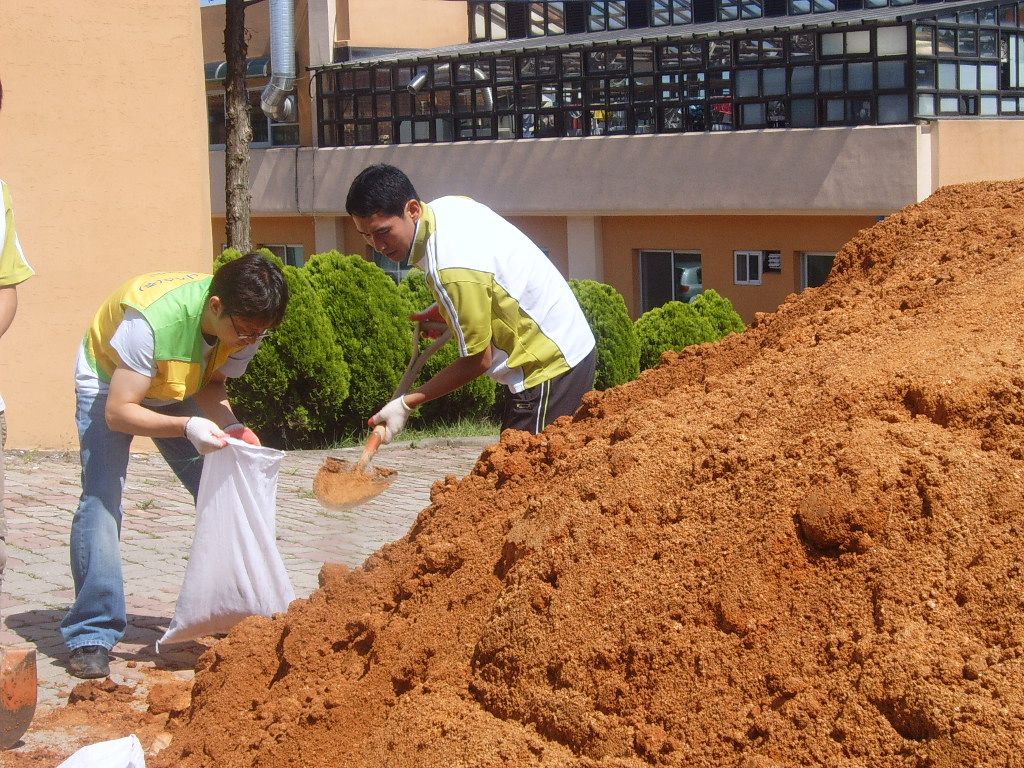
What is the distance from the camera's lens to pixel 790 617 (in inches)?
112

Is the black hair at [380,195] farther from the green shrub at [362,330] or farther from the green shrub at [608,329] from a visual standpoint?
the green shrub at [608,329]

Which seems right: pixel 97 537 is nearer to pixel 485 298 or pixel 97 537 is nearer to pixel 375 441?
pixel 375 441

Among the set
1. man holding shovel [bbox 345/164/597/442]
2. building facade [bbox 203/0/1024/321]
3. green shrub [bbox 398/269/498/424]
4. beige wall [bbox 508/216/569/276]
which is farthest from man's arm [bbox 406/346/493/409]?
beige wall [bbox 508/216/569/276]

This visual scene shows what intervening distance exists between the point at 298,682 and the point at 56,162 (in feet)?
21.6

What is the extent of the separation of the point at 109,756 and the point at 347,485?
1.88 metres

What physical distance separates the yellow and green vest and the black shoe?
3.16 ft

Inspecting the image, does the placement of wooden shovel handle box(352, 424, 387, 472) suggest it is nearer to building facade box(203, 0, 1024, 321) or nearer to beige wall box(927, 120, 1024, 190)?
building facade box(203, 0, 1024, 321)

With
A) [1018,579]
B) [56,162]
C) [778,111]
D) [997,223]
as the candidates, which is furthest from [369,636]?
[778,111]

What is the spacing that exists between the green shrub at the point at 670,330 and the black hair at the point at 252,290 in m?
10.9

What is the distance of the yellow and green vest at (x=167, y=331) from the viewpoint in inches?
174

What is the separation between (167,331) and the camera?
4402 mm

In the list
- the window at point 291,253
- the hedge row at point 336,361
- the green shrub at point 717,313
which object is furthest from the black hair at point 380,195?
the window at point 291,253

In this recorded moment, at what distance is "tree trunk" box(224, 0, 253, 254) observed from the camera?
15.2 meters

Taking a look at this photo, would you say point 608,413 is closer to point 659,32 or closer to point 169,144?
point 169,144
